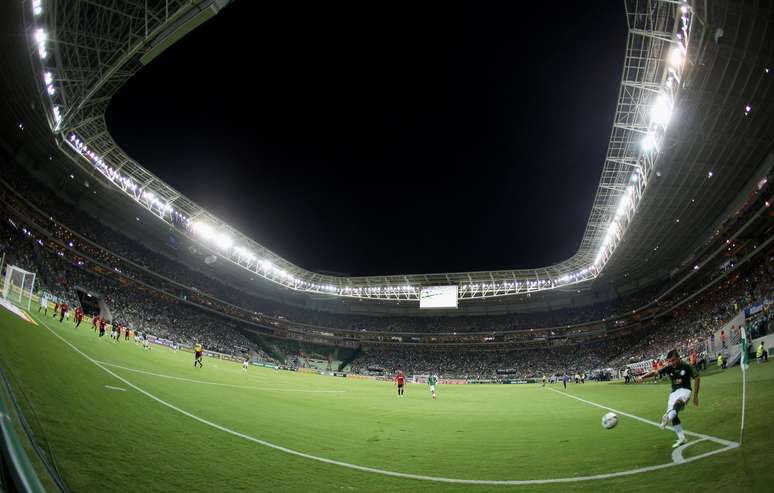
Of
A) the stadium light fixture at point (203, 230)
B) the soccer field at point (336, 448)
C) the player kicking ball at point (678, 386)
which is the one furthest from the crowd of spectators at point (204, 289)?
the player kicking ball at point (678, 386)

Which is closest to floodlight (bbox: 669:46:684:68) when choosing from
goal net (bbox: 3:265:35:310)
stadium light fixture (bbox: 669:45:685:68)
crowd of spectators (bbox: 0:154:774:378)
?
stadium light fixture (bbox: 669:45:685:68)

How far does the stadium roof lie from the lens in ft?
64.3

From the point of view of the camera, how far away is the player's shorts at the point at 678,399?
7.23 m

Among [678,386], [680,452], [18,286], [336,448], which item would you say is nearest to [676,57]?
[678,386]

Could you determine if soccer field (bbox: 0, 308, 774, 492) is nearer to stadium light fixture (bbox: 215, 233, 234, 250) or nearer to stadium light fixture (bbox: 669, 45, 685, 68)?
stadium light fixture (bbox: 669, 45, 685, 68)

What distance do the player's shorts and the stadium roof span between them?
1832 centimetres

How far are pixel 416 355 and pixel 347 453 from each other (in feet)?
215

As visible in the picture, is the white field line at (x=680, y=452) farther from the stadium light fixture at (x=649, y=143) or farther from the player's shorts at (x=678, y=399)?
the stadium light fixture at (x=649, y=143)

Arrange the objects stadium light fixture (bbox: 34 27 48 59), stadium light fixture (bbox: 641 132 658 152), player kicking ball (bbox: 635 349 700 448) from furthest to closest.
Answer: stadium light fixture (bbox: 641 132 658 152), stadium light fixture (bbox: 34 27 48 59), player kicking ball (bbox: 635 349 700 448)

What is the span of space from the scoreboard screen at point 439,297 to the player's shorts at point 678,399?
46.8 metres

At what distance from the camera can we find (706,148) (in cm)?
2603

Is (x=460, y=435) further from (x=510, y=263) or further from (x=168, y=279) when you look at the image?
(x=168, y=279)

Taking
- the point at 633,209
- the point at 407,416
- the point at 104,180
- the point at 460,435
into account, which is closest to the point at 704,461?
the point at 460,435

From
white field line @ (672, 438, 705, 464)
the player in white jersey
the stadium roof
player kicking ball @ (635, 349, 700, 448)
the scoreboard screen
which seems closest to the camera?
white field line @ (672, 438, 705, 464)
